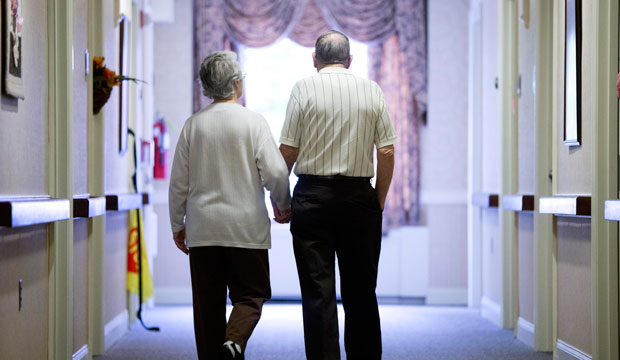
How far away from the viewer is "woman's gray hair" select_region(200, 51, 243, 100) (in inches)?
139

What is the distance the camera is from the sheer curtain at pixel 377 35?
7523mm

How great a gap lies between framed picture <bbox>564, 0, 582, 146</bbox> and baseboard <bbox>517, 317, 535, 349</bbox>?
4.60ft

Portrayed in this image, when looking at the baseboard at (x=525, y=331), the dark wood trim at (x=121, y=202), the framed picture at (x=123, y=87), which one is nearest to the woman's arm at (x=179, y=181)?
the dark wood trim at (x=121, y=202)

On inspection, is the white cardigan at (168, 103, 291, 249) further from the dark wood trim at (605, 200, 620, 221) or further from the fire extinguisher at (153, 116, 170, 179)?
the fire extinguisher at (153, 116, 170, 179)

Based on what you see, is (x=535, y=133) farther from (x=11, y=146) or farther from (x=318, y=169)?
(x=11, y=146)

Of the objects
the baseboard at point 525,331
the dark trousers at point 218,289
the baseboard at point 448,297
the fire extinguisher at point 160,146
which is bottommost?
the baseboard at point 448,297

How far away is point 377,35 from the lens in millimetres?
7594

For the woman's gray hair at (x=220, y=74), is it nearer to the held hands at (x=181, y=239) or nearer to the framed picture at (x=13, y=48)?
the held hands at (x=181, y=239)

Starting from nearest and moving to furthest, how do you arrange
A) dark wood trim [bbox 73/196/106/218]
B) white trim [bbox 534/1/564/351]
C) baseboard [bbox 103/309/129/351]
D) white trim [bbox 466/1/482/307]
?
dark wood trim [bbox 73/196/106/218] → white trim [bbox 534/1/564/351] → baseboard [bbox 103/309/129/351] → white trim [bbox 466/1/482/307]

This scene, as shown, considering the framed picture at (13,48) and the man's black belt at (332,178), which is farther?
the man's black belt at (332,178)

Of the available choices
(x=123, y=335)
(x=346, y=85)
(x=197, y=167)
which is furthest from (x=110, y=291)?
(x=346, y=85)

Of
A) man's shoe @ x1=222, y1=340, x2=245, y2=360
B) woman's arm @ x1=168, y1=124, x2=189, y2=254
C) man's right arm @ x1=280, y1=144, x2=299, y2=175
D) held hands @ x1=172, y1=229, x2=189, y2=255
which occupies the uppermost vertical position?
man's right arm @ x1=280, y1=144, x2=299, y2=175

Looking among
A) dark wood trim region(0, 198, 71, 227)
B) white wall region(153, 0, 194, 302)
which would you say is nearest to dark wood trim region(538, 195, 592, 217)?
dark wood trim region(0, 198, 71, 227)

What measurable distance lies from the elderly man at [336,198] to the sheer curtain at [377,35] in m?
3.91
